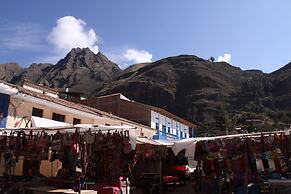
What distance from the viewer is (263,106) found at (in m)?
84.4

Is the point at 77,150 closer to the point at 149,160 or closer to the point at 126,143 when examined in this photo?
the point at 126,143

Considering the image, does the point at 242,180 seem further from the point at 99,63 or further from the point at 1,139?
the point at 99,63

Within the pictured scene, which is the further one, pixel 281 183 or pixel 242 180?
pixel 242 180

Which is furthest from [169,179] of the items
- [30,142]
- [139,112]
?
[139,112]

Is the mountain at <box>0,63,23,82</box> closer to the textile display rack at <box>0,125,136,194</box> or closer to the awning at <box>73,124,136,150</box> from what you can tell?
the textile display rack at <box>0,125,136,194</box>

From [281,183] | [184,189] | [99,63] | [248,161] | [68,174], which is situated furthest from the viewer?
[99,63]

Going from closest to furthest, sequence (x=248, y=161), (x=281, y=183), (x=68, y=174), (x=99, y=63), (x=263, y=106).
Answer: (x=281, y=183)
(x=248, y=161)
(x=68, y=174)
(x=263, y=106)
(x=99, y=63)

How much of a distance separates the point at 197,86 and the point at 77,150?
93509 millimetres

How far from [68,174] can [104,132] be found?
94.1 inches

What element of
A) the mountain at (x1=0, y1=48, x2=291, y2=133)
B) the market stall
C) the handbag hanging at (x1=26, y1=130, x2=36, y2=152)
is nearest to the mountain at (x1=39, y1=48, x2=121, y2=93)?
the mountain at (x1=0, y1=48, x2=291, y2=133)

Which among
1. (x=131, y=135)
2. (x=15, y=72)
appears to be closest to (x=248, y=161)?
(x=131, y=135)

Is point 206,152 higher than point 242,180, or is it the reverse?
point 206,152

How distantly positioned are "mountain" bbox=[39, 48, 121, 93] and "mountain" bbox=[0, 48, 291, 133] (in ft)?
1.20

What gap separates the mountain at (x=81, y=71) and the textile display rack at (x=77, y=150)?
348 ft
